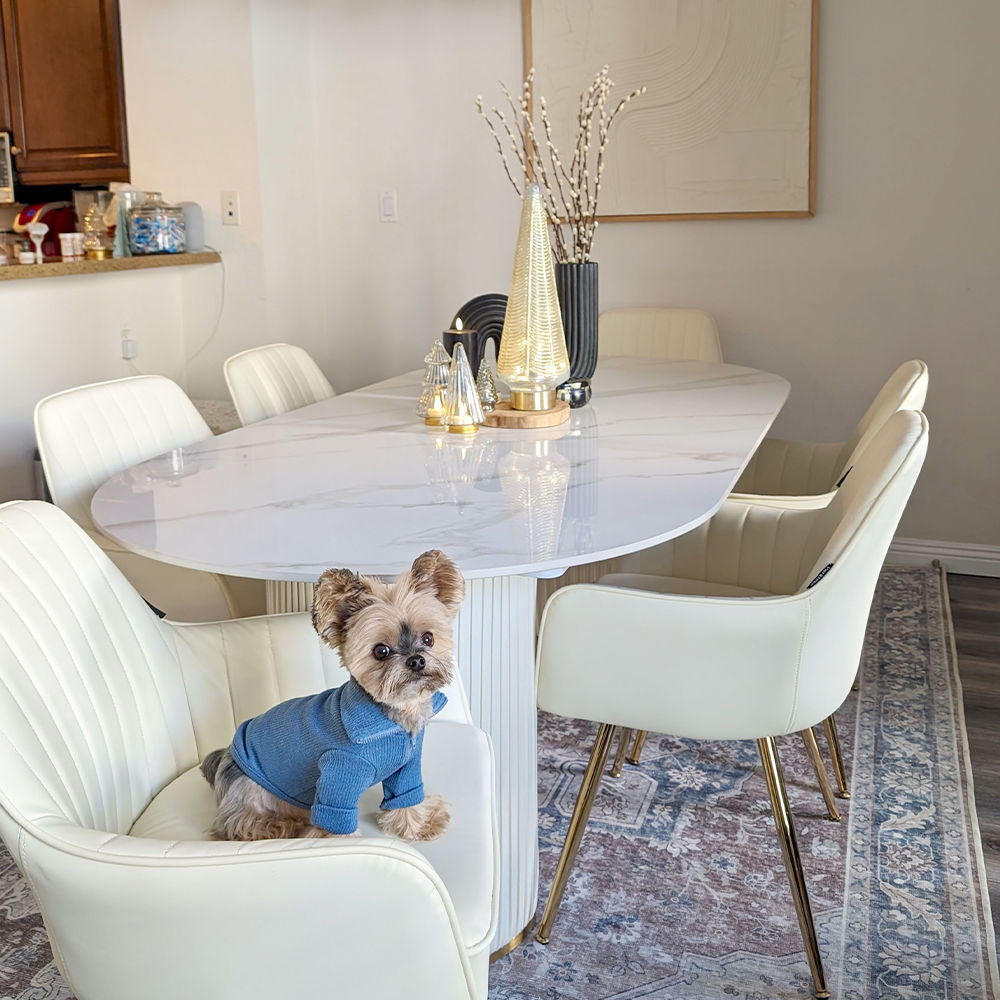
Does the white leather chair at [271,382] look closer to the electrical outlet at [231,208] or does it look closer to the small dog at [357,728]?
the electrical outlet at [231,208]

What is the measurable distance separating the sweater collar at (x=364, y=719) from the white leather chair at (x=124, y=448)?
86 cm

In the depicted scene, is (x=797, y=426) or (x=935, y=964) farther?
(x=797, y=426)

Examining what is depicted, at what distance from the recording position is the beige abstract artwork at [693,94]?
11.0 feet

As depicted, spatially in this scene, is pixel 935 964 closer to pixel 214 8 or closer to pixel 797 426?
pixel 797 426

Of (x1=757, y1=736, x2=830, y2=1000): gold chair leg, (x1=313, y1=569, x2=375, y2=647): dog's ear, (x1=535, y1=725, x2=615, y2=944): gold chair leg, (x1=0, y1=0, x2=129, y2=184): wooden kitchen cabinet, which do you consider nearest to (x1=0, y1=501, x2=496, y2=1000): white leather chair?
(x1=313, y1=569, x2=375, y2=647): dog's ear

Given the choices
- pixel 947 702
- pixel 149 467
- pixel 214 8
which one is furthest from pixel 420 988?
pixel 214 8

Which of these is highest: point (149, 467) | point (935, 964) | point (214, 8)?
point (214, 8)

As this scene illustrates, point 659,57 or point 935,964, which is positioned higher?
point 659,57

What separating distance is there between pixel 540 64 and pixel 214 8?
1111 mm

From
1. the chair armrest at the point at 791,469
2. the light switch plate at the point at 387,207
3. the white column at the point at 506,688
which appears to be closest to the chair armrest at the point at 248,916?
the white column at the point at 506,688

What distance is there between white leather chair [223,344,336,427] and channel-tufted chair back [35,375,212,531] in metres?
0.27

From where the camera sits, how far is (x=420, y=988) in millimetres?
980

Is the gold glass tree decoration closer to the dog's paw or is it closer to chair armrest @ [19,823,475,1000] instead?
the dog's paw

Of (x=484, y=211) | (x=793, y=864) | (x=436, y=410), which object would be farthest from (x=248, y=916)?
(x=484, y=211)
